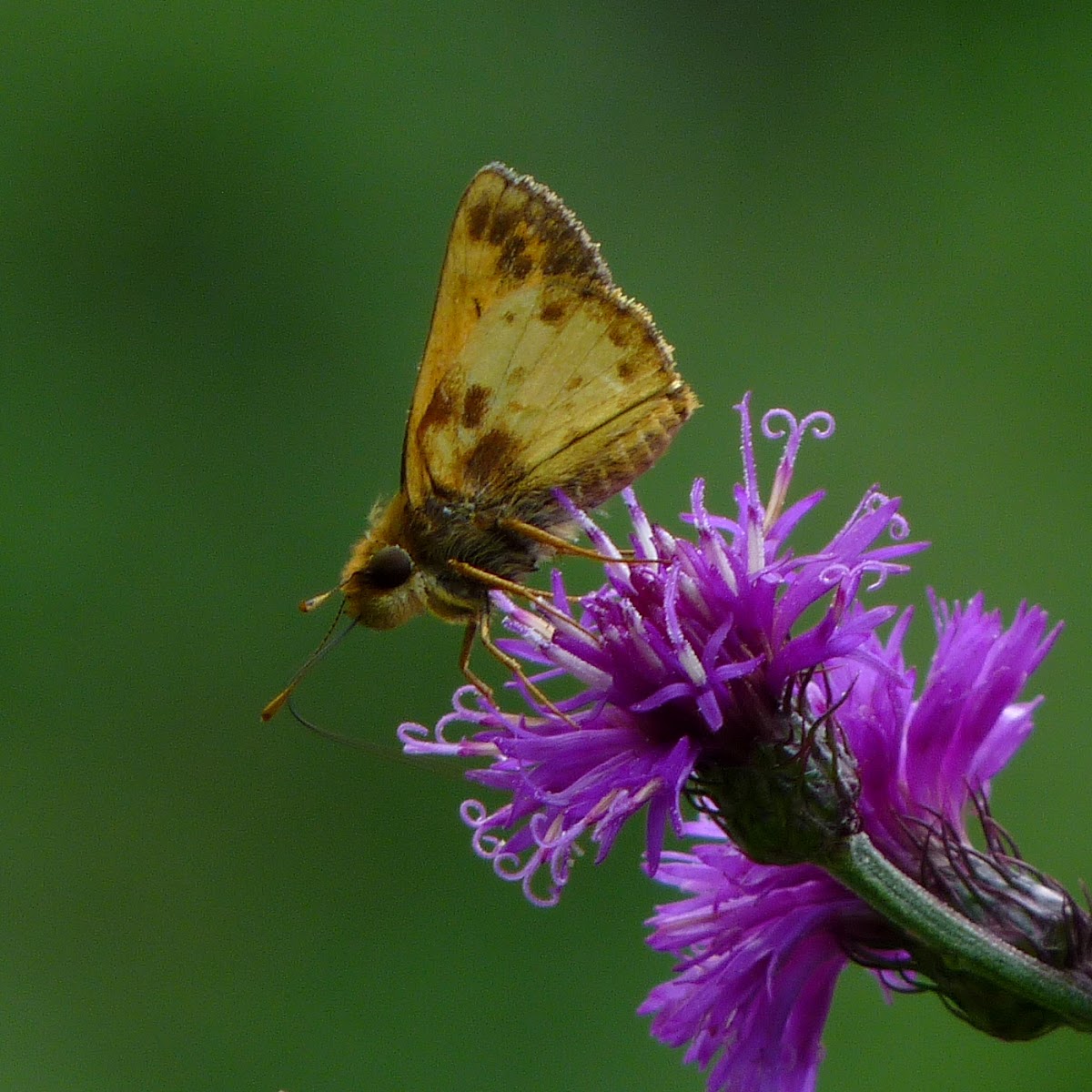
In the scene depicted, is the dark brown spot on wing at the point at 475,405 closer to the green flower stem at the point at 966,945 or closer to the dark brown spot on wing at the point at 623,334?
the dark brown spot on wing at the point at 623,334

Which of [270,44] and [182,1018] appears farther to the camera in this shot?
[270,44]

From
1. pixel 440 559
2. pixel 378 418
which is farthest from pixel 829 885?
pixel 378 418

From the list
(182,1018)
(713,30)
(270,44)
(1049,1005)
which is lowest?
(182,1018)

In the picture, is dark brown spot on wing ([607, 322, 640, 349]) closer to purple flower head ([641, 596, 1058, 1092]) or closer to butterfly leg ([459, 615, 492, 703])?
butterfly leg ([459, 615, 492, 703])

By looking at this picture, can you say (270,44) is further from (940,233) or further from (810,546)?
(810,546)

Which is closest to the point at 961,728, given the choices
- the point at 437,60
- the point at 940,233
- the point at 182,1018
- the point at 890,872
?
the point at 890,872

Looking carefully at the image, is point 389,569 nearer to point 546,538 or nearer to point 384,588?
point 384,588
